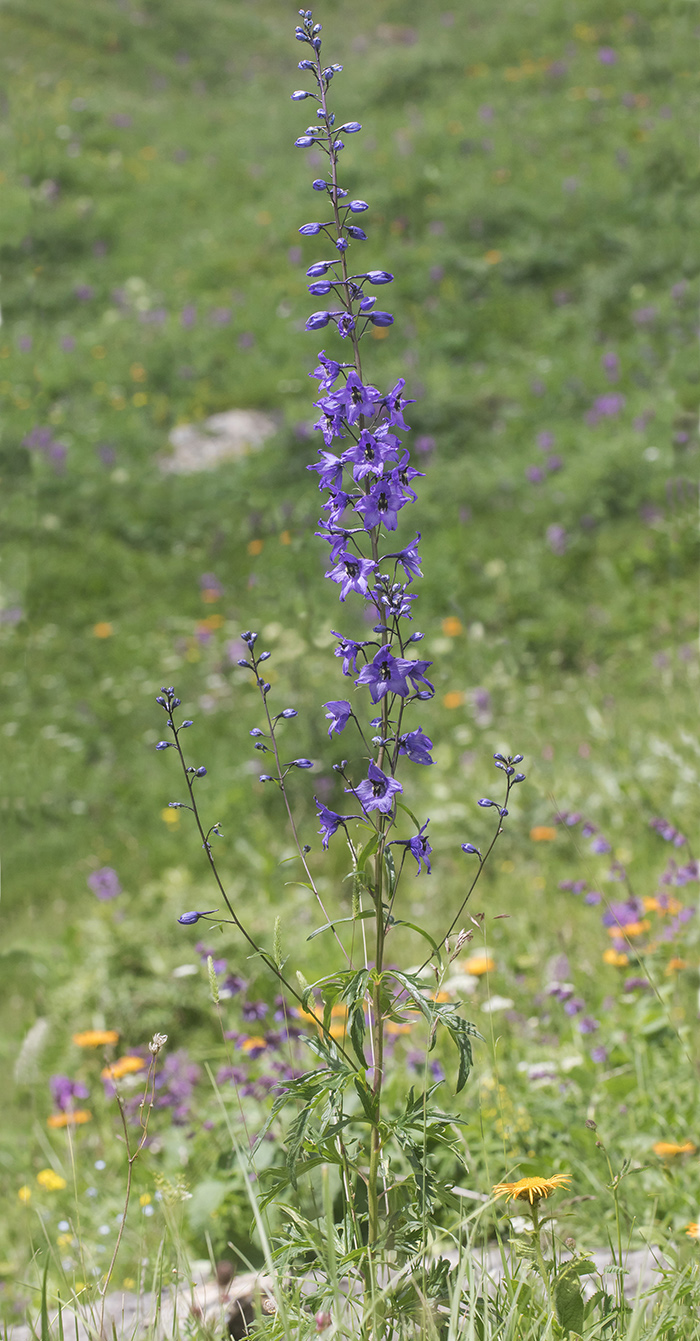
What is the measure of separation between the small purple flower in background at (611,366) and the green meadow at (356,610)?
0.08m

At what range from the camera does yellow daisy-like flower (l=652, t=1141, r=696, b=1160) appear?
103 inches

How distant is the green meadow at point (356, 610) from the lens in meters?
3.23

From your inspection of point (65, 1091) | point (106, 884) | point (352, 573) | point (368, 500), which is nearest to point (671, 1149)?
point (352, 573)

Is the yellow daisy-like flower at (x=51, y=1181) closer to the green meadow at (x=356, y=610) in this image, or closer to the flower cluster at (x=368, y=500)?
the green meadow at (x=356, y=610)

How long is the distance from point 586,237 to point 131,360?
5630 mm

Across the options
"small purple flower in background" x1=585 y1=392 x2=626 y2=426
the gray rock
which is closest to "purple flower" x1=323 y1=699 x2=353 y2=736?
"small purple flower in background" x1=585 y1=392 x2=626 y2=426

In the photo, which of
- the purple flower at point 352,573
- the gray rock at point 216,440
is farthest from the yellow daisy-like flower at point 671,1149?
the gray rock at point 216,440

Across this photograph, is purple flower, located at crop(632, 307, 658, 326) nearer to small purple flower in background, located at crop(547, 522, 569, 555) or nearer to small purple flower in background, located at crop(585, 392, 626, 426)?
small purple flower in background, located at crop(585, 392, 626, 426)

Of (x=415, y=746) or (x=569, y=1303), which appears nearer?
(x=569, y=1303)

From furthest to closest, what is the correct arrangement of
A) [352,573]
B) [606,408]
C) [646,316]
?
[646,316]
[606,408]
[352,573]

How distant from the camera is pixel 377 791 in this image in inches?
74.1

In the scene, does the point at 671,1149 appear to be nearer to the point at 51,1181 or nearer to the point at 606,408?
the point at 51,1181

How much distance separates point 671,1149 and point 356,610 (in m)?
4.88

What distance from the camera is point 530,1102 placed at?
3.13 m
